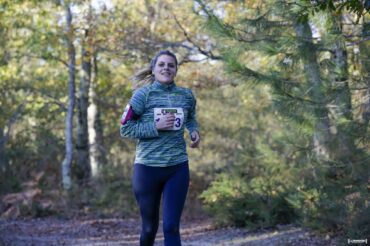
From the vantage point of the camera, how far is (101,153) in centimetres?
1709

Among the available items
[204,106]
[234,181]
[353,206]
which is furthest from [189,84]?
[353,206]

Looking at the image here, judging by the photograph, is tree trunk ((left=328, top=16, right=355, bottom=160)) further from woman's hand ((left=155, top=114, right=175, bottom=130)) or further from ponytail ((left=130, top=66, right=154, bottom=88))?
woman's hand ((left=155, top=114, right=175, bottom=130))

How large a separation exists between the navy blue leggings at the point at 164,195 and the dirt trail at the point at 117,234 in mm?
2613

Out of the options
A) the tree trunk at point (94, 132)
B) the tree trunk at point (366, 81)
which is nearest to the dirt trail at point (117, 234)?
the tree trunk at point (366, 81)

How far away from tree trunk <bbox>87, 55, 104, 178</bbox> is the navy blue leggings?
11367 millimetres

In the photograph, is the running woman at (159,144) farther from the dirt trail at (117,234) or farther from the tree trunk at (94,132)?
the tree trunk at (94,132)

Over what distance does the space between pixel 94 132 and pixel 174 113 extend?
1242 cm

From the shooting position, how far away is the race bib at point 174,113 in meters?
4.47

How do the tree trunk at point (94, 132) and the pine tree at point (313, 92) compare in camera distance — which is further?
the tree trunk at point (94, 132)

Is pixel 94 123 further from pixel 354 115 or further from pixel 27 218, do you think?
pixel 354 115

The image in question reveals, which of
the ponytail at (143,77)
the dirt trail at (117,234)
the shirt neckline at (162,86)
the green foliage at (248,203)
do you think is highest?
the ponytail at (143,77)

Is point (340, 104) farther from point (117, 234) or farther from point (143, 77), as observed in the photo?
point (117, 234)

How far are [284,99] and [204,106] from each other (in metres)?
13.3

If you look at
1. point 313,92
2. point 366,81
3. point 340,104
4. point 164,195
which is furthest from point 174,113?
point 313,92
